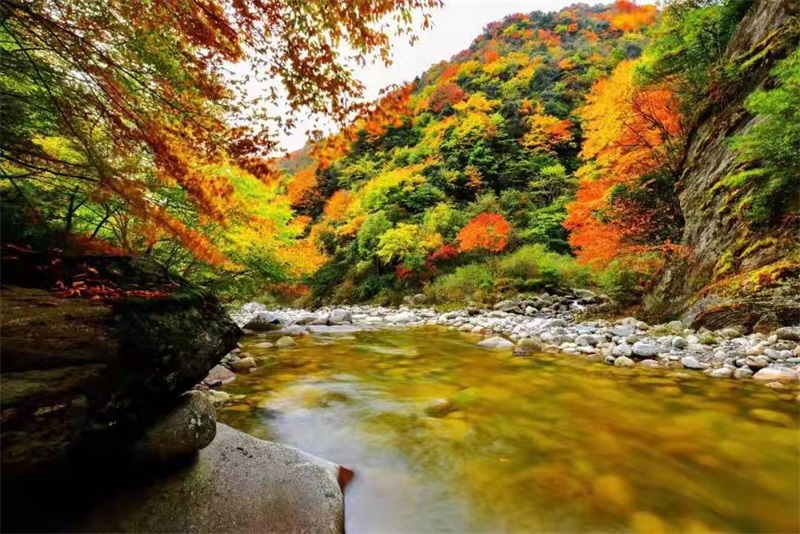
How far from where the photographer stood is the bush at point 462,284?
1689 centimetres

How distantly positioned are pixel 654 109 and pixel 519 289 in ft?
25.5

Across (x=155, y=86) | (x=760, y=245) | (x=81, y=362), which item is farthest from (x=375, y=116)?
(x=760, y=245)

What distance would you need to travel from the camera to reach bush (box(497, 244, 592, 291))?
1622cm

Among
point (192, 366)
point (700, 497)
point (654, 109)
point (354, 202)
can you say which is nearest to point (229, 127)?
point (192, 366)

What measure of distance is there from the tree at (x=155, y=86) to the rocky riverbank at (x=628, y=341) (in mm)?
3817

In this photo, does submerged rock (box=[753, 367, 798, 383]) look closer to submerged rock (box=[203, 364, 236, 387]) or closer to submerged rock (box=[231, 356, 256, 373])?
submerged rock (box=[203, 364, 236, 387])

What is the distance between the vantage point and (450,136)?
98.2 ft

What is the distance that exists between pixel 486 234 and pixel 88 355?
660 inches

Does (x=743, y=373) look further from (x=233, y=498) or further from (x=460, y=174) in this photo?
(x=460, y=174)

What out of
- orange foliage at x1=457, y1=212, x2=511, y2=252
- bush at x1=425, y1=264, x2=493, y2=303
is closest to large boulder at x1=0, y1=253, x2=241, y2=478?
bush at x1=425, y1=264, x2=493, y2=303

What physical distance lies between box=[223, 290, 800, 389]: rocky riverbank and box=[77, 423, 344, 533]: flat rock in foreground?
13.5 ft

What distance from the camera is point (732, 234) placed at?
297 inches

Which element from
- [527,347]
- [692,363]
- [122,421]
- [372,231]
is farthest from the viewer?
[372,231]

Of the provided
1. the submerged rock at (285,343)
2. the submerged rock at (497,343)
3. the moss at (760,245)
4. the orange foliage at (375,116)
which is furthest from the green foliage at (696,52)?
the submerged rock at (285,343)
